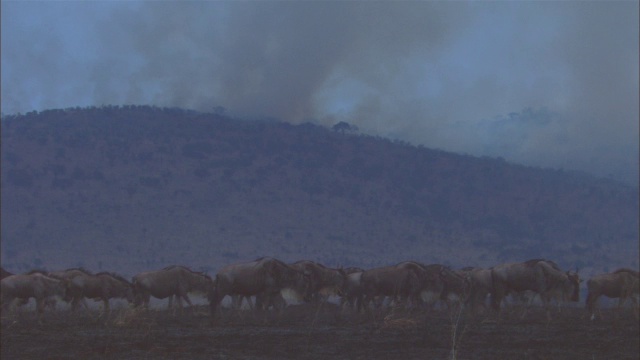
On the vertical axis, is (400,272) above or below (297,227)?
below

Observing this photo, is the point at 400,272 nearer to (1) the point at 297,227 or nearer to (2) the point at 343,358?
(2) the point at 343,358

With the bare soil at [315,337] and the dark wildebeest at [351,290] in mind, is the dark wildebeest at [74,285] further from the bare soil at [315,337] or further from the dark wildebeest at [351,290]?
the dark wildebeest at [351,290]

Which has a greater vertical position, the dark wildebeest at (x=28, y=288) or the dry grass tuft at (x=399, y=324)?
the dark wildebeest at (x=28, y=288)

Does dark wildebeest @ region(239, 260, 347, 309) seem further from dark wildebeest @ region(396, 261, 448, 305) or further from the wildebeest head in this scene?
the wildebeest head

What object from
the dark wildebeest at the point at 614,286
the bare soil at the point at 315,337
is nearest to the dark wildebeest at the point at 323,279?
the bare soil at the point at 315,337

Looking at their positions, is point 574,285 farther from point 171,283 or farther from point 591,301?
point 171,283

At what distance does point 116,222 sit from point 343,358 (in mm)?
82974

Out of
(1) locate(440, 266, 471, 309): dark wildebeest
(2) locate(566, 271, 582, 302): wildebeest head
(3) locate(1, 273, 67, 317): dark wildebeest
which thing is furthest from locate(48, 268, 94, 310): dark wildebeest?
(2) locate(566, 271, 582, 302): wildebeest head

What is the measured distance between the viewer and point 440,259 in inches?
3807

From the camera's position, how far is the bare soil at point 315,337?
16.3m

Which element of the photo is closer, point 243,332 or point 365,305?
point 243,332

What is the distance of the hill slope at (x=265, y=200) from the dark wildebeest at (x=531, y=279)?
57.0 metres

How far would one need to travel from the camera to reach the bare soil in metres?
16.3

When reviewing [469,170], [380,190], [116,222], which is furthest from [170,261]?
[469,170]
